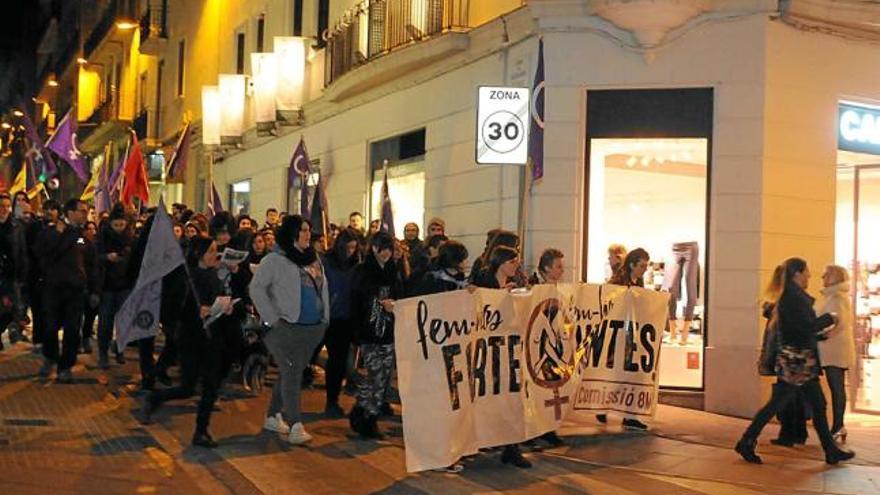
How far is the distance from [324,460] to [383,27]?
974 centimetres

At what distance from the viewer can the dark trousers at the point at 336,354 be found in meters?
11.1

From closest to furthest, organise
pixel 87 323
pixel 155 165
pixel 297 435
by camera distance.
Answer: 1. pixel 297 435
2. pixel 87 323
3. pixel 155 165

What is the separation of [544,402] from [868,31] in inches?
272

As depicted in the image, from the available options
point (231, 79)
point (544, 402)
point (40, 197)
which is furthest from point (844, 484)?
point (40, 197)

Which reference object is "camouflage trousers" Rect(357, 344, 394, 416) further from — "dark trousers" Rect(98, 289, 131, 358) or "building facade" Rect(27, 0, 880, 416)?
"dark trousers" Rect(98, 289, 131, 358)

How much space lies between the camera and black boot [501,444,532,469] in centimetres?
888

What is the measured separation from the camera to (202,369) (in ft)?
30.3

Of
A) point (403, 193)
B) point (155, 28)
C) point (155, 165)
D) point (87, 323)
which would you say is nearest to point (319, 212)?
point (403, 193)

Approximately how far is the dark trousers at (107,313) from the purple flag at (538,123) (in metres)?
5.06

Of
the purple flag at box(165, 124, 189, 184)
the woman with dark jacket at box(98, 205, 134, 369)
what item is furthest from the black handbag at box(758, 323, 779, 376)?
the purple flag at box(165, 124, 189, 184)

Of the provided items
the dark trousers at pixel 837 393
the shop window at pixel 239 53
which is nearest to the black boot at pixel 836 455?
the dark trousers at pixel 837 393

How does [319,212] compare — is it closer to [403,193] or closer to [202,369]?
[403,193]

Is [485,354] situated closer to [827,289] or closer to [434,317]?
[434,317]

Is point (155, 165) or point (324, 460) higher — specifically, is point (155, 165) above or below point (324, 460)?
above
